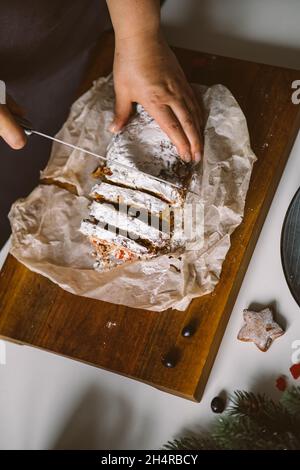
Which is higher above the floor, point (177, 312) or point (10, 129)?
point (10, 129)

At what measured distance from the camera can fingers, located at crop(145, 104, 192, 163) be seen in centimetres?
118

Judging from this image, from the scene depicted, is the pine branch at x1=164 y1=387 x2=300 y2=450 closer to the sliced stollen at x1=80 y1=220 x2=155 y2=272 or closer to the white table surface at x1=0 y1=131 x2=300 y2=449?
the white table surface at x1=0 y1=131 x2=300 y2=449

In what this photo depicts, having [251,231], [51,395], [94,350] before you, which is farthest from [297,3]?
[51,395]

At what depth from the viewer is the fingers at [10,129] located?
1082 millimetres

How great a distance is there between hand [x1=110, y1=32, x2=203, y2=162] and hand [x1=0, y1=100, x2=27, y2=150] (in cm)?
26

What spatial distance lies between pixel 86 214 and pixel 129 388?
15.5 inches

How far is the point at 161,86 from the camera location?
3.95 ft

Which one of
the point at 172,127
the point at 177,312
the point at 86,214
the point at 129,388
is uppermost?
the point at 172,127

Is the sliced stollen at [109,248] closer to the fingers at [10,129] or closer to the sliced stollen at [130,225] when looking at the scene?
the sliced stollen at [130,225]

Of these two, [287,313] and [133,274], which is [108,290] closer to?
[133,274]

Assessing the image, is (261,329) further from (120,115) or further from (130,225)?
(120,115)

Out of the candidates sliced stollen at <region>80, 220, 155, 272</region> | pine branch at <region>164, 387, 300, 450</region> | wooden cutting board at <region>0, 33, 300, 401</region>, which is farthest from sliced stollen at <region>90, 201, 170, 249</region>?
pine branch at <region>164, 387, 300, 450</region>

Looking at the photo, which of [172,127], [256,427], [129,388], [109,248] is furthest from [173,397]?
[172,127]

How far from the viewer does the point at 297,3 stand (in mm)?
1383
